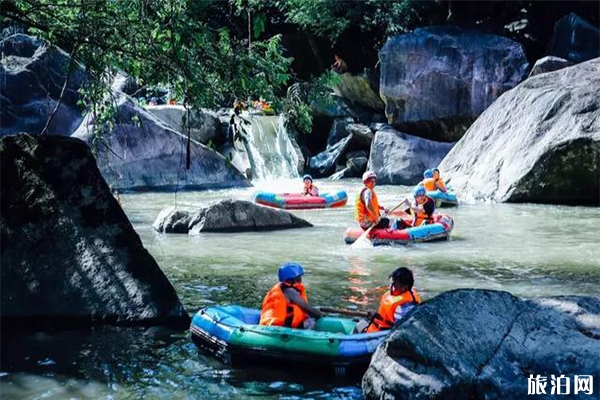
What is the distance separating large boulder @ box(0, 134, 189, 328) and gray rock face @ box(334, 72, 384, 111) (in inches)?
802

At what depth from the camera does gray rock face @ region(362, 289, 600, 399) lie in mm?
4934

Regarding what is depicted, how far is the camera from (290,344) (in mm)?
6348

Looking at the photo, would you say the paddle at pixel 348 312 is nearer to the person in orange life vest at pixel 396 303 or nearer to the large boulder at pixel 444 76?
the person in orange life vest at pixel 396 303

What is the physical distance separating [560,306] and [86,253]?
4347 mm

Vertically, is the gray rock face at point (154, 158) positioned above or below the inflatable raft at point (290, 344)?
above

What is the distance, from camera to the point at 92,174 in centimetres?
795

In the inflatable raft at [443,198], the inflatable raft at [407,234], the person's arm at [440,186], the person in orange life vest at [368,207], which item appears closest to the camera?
the inflatable raft at [407,234]

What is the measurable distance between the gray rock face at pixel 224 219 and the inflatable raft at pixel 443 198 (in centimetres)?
394

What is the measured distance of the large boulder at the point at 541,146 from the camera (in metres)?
17.2

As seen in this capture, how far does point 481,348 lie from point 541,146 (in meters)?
13.2

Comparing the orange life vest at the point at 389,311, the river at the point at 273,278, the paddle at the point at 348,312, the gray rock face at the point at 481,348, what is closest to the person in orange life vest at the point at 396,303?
the orange life vest at the point at 389,311

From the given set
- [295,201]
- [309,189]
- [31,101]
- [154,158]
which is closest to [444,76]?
[309,189]

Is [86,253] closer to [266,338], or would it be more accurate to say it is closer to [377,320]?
[266,338]

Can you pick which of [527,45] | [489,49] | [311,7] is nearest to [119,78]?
[311,7]
